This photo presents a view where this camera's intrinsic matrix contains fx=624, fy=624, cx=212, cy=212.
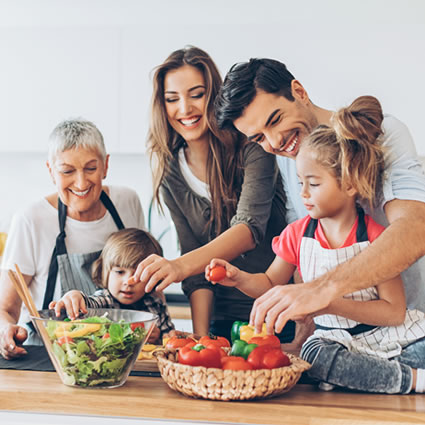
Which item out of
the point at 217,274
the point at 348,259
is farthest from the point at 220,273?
the point at 348,259

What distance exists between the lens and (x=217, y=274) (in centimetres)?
122

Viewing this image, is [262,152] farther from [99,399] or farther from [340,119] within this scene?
[99,399]

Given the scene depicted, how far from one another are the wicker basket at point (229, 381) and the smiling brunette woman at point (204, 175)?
29.7 inches

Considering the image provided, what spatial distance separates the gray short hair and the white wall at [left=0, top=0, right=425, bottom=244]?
0.98m

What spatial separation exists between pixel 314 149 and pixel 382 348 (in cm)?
42

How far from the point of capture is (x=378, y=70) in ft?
8.32

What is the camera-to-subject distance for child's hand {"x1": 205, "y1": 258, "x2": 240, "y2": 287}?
1.22 meters

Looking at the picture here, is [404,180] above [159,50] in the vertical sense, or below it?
below

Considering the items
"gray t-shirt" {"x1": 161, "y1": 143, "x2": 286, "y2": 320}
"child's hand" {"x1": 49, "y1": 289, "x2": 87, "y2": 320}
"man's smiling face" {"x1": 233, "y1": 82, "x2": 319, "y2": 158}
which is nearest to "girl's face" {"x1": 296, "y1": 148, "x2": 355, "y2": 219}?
"man's smiling face" {"x1": 233, "y1": 82, "x2": 319, "y2": 158}

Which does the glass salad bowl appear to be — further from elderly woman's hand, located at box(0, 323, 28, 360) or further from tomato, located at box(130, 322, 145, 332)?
elderly woman's hand, located at box(0, 323, 28, 360)

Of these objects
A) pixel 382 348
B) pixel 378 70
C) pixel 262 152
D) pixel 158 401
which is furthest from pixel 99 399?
pixel 378 70

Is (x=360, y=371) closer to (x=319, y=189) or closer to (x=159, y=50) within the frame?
(x=319, y=189)

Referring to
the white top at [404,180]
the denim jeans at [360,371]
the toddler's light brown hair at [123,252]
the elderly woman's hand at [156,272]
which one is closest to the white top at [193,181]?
the toddler's light brown hair at [123,252]

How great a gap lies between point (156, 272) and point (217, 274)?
0.51 ft
